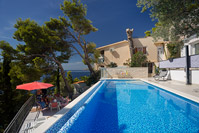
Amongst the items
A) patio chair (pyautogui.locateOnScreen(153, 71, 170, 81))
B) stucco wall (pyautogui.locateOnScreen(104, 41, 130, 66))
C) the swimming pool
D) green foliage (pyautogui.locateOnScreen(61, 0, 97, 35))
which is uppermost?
green foliage (pyautogui.locateOnScreen(61, 0, 97, 35))

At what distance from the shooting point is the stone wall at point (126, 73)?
18.2 meters

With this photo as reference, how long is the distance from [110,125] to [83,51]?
17.6 m

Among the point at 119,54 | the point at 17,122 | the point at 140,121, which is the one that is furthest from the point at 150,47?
the point at 17,122

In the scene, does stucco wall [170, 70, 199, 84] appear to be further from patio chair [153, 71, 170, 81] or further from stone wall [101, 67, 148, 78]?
stone wall [101, 67, 148, 78]

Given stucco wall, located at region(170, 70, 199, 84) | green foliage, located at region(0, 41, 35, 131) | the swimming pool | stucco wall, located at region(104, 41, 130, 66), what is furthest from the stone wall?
the swimming pool

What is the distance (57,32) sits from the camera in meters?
18.5

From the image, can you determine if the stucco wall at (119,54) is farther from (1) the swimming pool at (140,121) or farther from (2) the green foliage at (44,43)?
(1) the swimming pool at (140,121)

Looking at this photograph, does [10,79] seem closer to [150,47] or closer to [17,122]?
[17,122]

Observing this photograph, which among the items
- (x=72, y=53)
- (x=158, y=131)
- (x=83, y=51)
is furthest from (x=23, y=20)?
(x=158, y=131)

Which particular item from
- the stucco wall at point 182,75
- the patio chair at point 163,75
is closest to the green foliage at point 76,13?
the patio chair at point 163,75

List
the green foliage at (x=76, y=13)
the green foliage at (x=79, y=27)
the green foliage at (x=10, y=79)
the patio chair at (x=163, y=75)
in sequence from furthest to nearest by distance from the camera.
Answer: the green foliage at (x=79, y=27) → the green foliage at (x=76, y=13) → the patio chair at (x=163, y=75) → the green foliage at (x=10, y=79)

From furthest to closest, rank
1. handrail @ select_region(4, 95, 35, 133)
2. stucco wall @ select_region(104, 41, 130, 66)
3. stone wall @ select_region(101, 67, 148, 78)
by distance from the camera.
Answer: stucco wall @ select_region(104, 41, 130, 66) → stone wall @ select_region(101, 67, 148, 78) → handrail @ select_region(4, 95, 35, 133)

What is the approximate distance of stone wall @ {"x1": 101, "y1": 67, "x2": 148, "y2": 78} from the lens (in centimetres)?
1817

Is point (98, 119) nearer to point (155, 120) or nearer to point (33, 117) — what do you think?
point (155, 120)
